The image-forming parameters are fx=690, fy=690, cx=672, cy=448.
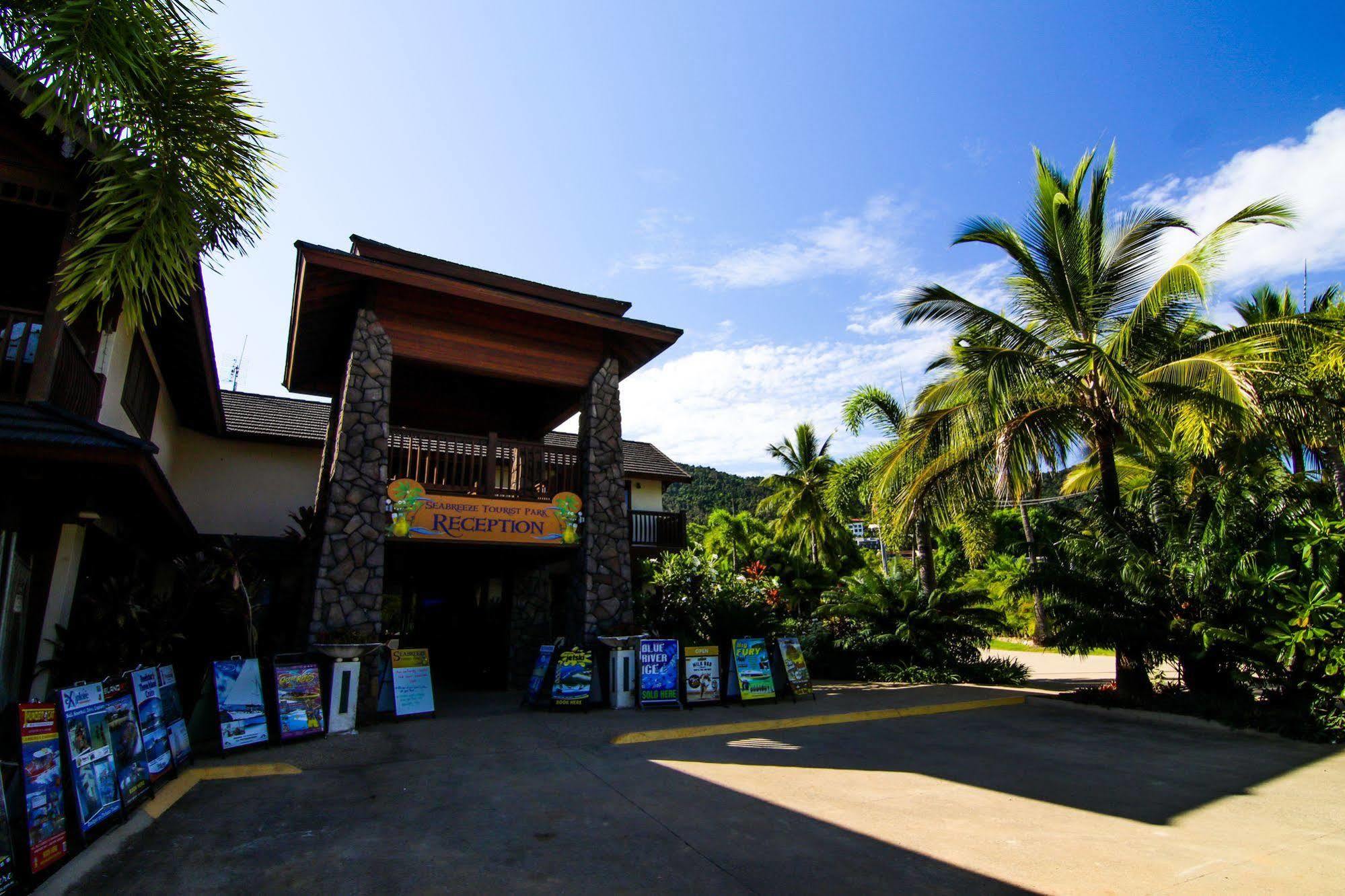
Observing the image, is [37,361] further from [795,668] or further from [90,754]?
[795,668]

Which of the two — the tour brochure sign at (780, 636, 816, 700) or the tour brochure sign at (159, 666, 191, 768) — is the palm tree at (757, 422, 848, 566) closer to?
the tour brochure sign at (780, 636, 816, 700)

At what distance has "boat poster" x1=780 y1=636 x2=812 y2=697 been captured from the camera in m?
11.3

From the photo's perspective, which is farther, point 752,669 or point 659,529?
point 659,529

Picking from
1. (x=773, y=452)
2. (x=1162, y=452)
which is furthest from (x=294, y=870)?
(x=773, y=452)

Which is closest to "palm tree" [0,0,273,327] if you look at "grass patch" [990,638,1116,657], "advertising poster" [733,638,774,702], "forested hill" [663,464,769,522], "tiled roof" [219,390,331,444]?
"advertising poster" [733,638,774,702]

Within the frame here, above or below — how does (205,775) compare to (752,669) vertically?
below

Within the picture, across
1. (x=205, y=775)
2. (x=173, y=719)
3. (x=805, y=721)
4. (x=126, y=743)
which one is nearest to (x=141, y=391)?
(x=173, y=719)

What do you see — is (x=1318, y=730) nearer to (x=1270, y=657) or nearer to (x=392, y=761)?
(x=1270, y=657)

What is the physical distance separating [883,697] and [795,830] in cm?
730

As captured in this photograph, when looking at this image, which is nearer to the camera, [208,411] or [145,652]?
[145,652]

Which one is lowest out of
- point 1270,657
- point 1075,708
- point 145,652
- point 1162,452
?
point 1075,708

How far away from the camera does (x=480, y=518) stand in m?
10.8

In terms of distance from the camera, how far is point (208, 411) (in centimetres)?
1377

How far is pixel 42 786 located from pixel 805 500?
Result: 1101 inches
